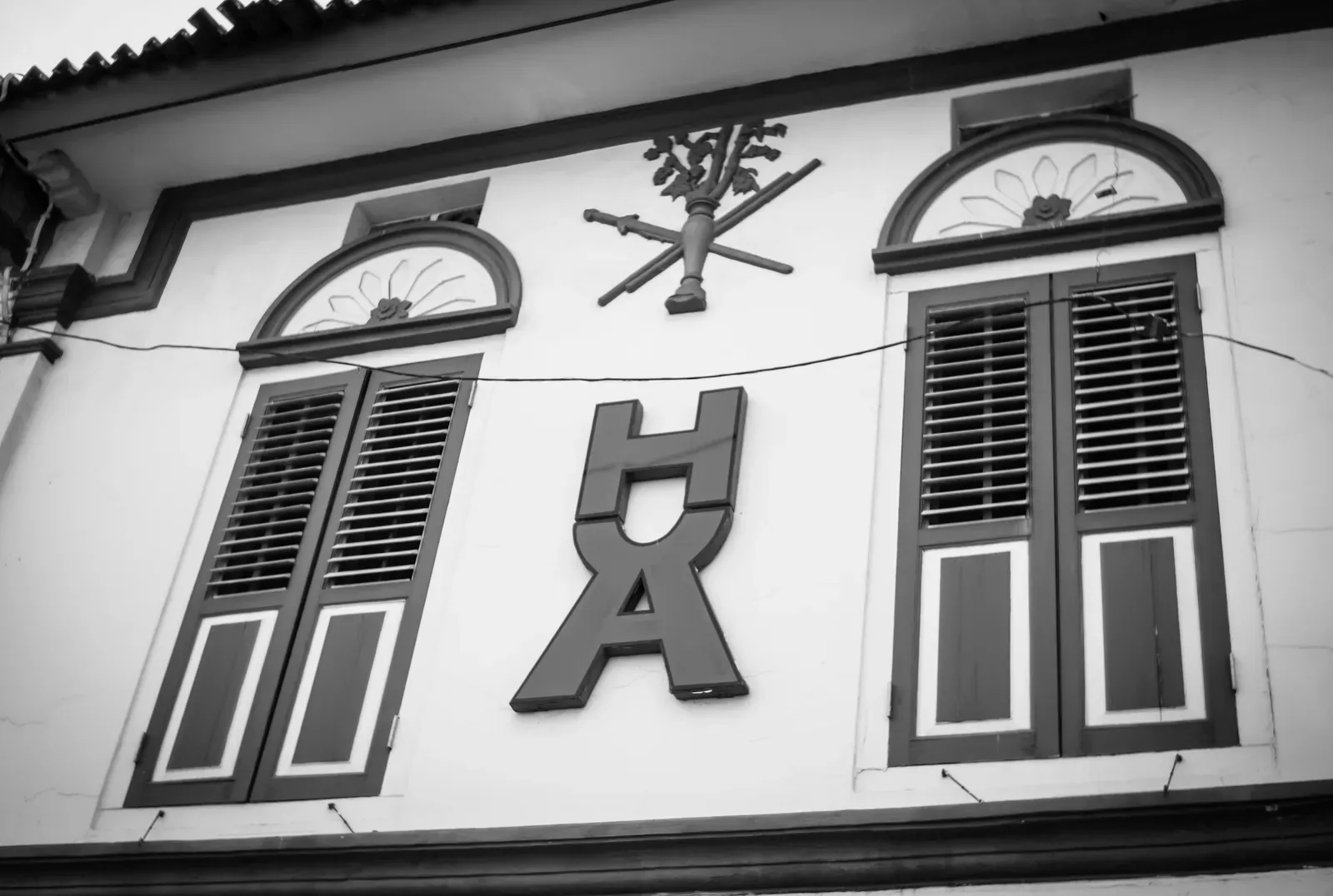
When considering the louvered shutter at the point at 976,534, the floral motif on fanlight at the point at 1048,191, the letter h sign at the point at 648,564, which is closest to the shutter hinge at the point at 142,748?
the letter h sign at the point at 648,564

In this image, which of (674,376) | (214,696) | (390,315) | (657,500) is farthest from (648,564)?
(390,315)

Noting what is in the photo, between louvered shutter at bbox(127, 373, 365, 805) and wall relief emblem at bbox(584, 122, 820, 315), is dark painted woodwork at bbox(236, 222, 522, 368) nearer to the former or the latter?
louvered shutter at bbox(127, 373, 365, 805)

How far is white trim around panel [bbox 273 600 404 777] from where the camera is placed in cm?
738

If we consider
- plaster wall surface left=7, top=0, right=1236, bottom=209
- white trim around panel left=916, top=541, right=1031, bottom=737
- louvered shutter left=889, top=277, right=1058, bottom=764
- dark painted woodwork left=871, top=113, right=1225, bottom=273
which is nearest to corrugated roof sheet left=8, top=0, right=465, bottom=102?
plaster wall surface left=7, top=0, right=1236, bottom=209

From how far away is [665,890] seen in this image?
6.43 metres

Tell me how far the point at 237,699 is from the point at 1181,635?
3.88 m

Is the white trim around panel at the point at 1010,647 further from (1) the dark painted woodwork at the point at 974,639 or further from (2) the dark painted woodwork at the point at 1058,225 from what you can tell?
(2) the dark painted woodwork at the point at 1058,225

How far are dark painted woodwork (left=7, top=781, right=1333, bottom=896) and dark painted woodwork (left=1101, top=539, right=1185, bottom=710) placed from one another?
1.38 feet

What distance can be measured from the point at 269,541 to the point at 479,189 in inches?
92.6

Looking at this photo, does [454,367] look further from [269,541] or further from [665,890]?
[665,890]

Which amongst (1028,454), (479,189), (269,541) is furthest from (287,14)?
(1028,454)

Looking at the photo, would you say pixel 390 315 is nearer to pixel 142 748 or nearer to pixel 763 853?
Answer: pixel 142 748

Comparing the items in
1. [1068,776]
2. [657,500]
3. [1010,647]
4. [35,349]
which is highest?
[35,349]

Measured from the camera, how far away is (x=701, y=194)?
8867 mm
